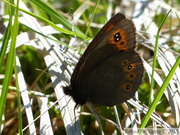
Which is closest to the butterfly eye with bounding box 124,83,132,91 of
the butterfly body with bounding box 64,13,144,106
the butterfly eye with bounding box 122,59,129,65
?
the butterfly body with bounding box 64,13,144,106

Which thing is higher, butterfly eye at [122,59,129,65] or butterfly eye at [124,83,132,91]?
butterfly eye at [122,59,129,65]

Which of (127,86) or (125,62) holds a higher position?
(125,62)

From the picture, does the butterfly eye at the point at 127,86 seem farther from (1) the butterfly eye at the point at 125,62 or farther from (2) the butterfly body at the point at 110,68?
(1) the butterfly eye at the point at 125,62

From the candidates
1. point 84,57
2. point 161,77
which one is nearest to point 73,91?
point 84,57

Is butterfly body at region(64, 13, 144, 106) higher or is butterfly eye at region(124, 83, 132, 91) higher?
butterfly body at region(64, 13, 144, 106)

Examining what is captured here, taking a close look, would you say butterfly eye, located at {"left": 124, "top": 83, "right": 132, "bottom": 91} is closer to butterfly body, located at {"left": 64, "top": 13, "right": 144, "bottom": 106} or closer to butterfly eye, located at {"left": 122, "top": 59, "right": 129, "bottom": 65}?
butterfly body, located at {"left": 64, "top": 13, "right": 144, "bottom": 106}

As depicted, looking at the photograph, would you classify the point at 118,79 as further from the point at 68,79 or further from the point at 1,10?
the point at 1,10

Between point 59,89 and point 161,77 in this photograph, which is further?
point 161,77

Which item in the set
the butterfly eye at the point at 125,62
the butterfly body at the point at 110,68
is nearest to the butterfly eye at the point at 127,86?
the butterfly body at the point at 110,68
